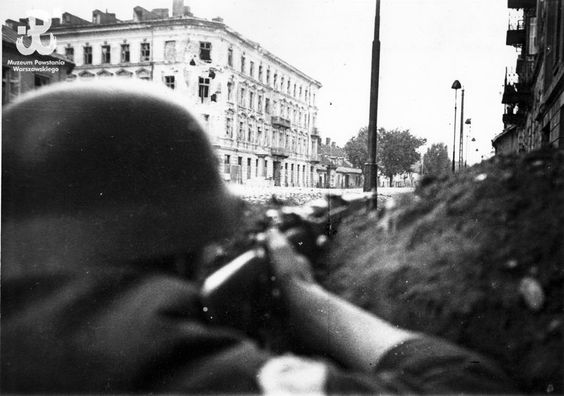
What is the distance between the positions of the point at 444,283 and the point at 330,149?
28.5 inches

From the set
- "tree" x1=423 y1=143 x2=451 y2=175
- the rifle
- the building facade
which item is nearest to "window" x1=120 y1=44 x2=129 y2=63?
the building facade

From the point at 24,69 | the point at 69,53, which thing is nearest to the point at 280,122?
the point at 69,53

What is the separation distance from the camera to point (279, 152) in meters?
1.95

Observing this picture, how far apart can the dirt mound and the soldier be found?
267 millimetres

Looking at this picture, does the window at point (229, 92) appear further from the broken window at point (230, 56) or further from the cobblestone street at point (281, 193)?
the cobblestone street at point (281, 193)

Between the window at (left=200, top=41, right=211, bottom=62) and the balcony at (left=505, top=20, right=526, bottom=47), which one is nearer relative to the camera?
the balcony at (left=505, top=20, right=526, bottom=47)

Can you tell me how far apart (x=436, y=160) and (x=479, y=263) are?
0.44 m

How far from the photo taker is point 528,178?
1549mm

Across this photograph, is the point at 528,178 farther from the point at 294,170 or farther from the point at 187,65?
the point at 187,65

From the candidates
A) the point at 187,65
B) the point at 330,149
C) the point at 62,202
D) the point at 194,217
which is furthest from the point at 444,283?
the point at 62,202

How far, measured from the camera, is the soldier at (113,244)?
74.3 inches

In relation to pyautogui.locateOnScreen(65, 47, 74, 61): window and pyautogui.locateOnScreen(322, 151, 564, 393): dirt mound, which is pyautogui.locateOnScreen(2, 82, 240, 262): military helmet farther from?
pyautogui.locateOnScreen(322, 151, 564, 393): dirt mound

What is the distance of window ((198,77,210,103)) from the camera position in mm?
1962

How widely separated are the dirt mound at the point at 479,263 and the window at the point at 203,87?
798mm
